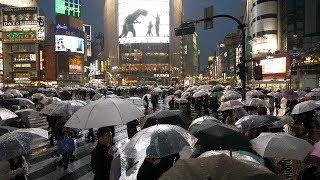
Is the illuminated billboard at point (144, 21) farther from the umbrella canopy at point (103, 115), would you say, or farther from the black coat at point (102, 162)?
the black coat at point (102, 162)

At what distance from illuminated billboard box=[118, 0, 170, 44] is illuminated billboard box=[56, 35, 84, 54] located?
27304 millimetres

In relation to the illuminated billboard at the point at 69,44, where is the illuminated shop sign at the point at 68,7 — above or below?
above

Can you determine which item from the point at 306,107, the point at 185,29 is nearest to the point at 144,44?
the point at 185,29

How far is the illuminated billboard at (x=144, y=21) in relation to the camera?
133250 millimetres

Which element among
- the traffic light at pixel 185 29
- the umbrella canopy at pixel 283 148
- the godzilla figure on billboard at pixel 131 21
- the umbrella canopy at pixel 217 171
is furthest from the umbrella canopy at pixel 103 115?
the godzilla figure on billboard at pixel 131 21

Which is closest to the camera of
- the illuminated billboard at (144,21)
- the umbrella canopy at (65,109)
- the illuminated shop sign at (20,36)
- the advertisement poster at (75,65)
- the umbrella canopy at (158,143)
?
the umbrella canopy at (158,143)

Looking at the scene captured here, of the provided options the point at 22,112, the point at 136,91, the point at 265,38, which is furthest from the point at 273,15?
the point at 22,112

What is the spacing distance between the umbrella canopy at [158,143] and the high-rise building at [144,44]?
12755cm

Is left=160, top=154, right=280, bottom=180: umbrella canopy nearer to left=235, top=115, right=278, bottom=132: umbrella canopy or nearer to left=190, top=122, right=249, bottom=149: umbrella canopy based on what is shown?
left=190, top=122, right=249, bottom=149: umbrella canopy

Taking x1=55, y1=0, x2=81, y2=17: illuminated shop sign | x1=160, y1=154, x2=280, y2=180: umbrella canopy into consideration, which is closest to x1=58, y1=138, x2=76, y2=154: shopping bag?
x1=160, y1=154, x2=280, y2=180: umbrella canopy

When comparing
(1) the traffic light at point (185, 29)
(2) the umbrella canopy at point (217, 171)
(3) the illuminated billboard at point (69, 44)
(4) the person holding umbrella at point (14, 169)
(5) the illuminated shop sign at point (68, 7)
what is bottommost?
(4) the person holding umbrella at point (14, 169)

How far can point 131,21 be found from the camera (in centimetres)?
13588

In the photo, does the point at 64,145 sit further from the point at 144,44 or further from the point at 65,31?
the point at 144,44

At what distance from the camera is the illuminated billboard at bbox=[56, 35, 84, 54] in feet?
346
